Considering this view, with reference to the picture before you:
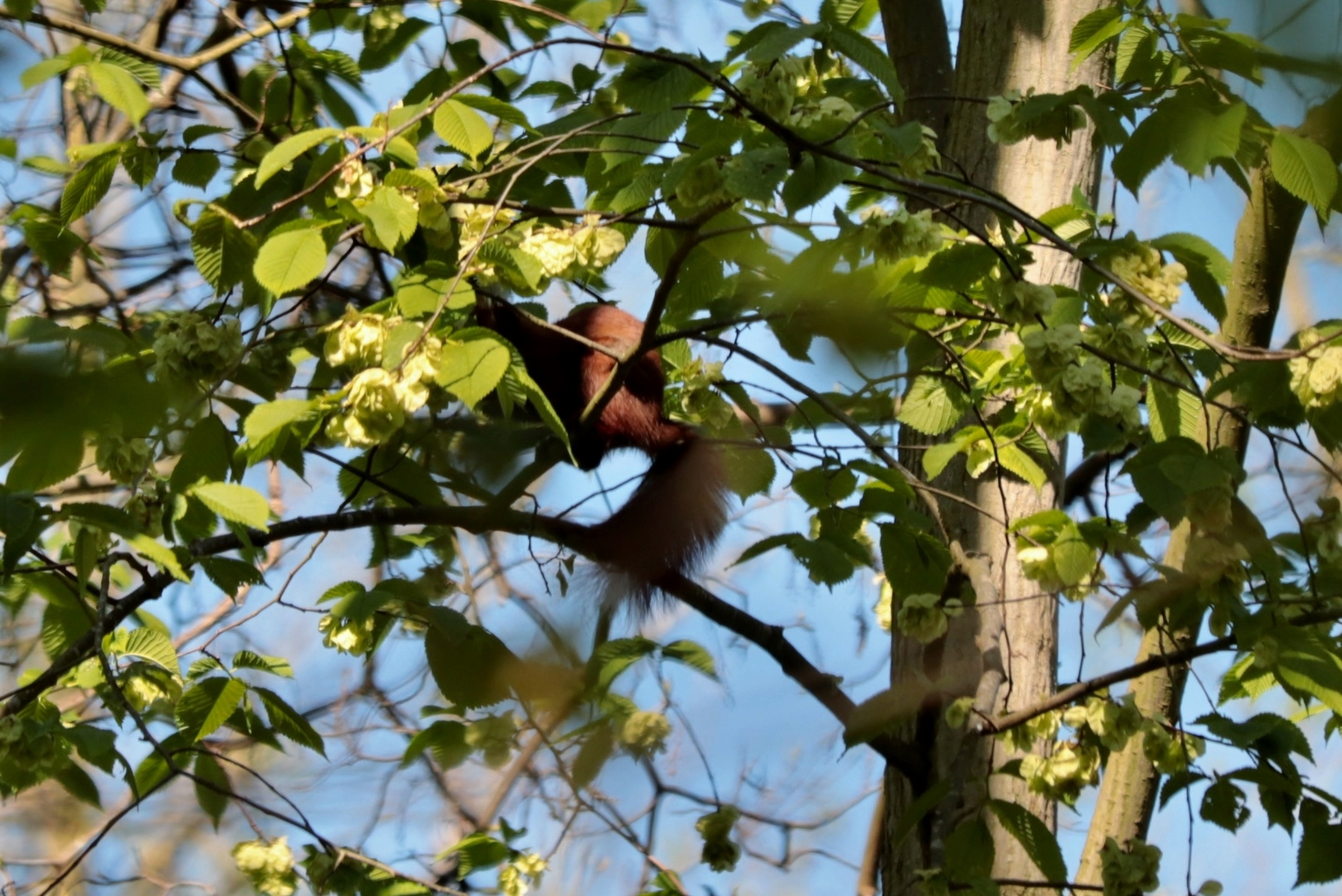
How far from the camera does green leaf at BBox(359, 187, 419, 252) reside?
137 centimetres

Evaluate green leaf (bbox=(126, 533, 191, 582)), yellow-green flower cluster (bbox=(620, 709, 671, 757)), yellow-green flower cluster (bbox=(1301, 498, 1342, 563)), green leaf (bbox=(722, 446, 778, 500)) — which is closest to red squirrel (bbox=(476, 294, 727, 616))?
green leaf (bbox=(722, 446, 778, 500))

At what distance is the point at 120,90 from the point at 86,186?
0.25 meters

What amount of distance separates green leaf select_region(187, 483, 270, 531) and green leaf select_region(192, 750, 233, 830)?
0.60 meters

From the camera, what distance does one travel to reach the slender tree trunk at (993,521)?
2.04m

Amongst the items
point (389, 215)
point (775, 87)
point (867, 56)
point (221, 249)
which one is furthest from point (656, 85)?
point (221, 249)

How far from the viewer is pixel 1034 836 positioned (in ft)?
5.65

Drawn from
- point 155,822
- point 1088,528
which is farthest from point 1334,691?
point 155,822

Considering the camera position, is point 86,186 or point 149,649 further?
point 149,649

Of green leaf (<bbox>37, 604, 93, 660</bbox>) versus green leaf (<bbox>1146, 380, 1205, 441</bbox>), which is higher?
green leaf (<bbox>1146, 380, 1205, 441</bbox>)

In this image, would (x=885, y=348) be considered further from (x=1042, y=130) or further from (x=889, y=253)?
(x=1042, y=130)

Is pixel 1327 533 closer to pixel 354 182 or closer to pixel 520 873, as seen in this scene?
pixel 354 182

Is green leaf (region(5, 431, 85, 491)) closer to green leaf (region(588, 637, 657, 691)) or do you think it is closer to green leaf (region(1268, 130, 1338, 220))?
green leaf (region(588, 637, 657, 691))

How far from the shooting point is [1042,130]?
1.45 metres

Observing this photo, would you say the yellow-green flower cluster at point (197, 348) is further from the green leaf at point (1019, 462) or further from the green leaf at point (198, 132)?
the green leaf at point (1019, 462)
